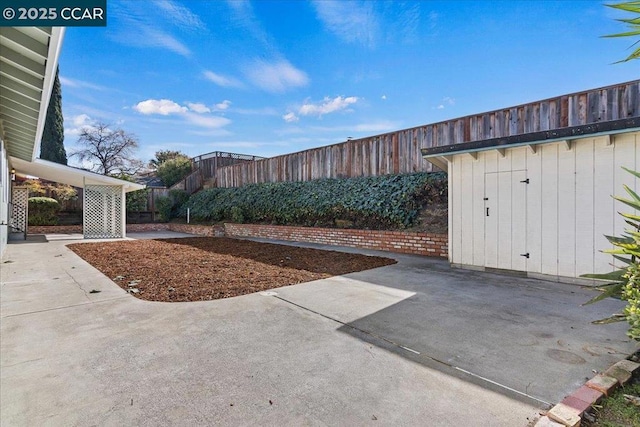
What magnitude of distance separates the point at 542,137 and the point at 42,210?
61.6 feet

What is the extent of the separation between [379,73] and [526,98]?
430 centimetres

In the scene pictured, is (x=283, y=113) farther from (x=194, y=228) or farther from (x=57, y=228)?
(x=57, y=228)

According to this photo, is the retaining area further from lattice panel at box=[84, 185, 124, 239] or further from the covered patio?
the covered patio

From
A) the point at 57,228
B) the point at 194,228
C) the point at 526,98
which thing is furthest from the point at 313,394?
the point at 57,228

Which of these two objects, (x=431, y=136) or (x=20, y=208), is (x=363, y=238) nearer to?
(x=431, y=136)

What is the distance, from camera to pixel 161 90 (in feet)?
46.4

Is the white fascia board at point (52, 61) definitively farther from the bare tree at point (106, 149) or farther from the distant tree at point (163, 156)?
the distant tree at point (163, 156)

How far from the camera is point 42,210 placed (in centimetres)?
1429

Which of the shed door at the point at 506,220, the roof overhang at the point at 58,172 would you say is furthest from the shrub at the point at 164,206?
the shed door at the point at 506,220

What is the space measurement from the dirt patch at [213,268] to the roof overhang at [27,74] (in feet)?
10.4

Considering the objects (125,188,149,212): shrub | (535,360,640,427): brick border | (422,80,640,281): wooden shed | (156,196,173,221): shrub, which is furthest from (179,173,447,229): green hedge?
(535,360,640,427): brick border

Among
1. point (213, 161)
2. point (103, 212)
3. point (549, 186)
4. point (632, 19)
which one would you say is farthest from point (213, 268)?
point (213, 161)

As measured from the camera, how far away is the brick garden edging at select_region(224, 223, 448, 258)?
293 inches

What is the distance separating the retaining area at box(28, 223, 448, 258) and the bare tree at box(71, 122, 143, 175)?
34.9ft
